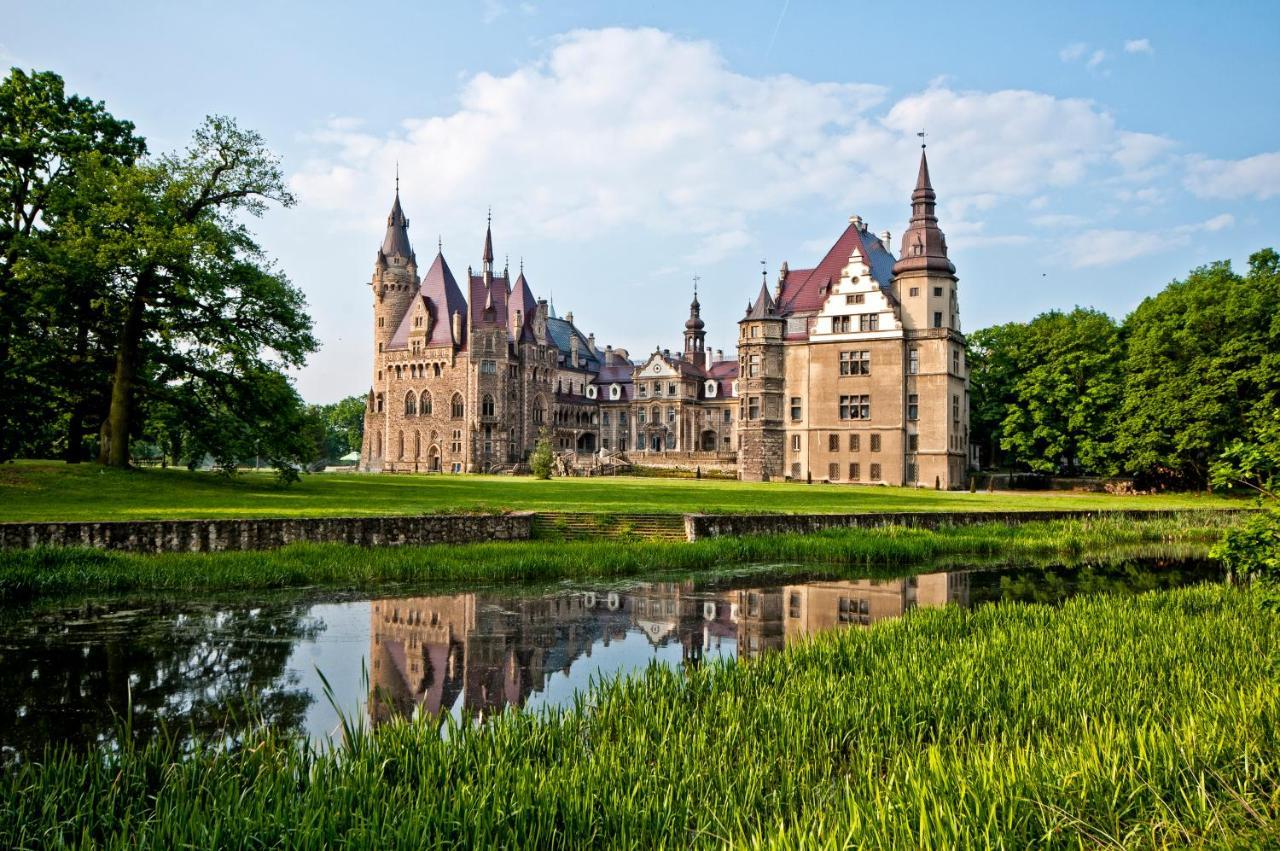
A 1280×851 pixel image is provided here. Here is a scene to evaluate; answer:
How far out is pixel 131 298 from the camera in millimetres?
32188

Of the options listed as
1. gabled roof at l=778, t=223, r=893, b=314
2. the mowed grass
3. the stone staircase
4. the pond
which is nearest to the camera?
the pond

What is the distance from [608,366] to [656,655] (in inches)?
3296

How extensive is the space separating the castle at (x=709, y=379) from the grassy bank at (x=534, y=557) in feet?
78.4

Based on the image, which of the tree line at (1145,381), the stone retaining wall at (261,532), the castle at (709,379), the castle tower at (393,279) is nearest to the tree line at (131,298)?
the stone retaining wall at (261,532)

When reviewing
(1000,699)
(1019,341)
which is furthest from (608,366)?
(1000,699)

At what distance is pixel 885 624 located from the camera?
13.5m

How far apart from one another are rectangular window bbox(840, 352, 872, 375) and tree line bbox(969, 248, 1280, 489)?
33.6 feet

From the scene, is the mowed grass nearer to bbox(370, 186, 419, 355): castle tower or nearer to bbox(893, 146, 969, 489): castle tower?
bbox(893, 146, 969, 489): castle tower

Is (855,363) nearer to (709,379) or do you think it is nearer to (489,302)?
(709,379)

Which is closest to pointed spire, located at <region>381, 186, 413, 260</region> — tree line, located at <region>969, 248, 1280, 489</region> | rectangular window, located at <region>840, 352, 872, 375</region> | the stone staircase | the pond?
rectangular window, located at <region>840, 352, 872, 375</region>

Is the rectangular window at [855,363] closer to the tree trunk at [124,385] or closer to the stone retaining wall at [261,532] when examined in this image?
the stone retaining wall at [261,532]

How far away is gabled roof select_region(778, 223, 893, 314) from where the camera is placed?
5891 cm

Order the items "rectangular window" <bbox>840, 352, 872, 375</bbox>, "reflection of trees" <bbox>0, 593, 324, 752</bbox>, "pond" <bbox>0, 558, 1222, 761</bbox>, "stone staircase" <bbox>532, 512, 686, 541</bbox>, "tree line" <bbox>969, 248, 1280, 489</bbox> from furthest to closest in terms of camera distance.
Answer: "rectangular window" <bbox>840, 352, 872, 375</bbox> < "tree line" <bbox>969, 248, 1280, 489</bbox> < "stone staircase" <bbox>532, 512, 686, 541</bbox> < "pond" <bbox>0, 558, 1222, 761</bbox> < "reflection of trees" <bbox>0, 593, 324, 752</bbox>

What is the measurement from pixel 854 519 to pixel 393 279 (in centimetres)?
6773
